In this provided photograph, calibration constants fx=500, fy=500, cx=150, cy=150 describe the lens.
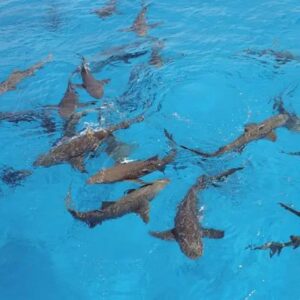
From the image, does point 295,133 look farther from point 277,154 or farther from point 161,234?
point 161,234

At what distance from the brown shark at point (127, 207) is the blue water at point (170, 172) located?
0.18 m

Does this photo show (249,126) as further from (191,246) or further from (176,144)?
(191,246)

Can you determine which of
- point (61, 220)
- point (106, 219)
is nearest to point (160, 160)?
point (106, 219)

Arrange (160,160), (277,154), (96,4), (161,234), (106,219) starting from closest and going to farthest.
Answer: (161,234)
(106,219)
(160,160)
(277,154)
(96,4)

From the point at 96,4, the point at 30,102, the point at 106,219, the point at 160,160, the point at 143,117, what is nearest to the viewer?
the point at 106,219

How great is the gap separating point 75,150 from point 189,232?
219 cm

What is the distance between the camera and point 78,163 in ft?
24.1

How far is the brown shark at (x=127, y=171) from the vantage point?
263 inches

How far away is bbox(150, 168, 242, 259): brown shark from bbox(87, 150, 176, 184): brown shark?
26.3 inches

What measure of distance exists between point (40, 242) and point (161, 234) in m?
1.78

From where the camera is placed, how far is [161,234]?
6.25 meters

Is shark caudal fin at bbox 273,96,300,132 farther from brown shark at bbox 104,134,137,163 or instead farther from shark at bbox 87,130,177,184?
brown shark at bbox 104,134,137,163

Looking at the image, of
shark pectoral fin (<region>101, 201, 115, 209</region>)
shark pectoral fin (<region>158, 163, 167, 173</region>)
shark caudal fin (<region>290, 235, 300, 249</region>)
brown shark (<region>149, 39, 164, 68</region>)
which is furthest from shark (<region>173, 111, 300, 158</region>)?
brown shark (<region>149, 39, 164, 68</region>)

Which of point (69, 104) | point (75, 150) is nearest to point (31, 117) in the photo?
point (69, 104)
